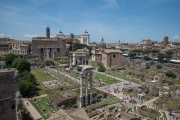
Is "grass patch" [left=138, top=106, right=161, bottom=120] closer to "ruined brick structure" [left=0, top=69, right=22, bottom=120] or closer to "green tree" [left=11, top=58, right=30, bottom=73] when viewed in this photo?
"ruined brick structure" [left=0, top=69, right=22, bottom=120]

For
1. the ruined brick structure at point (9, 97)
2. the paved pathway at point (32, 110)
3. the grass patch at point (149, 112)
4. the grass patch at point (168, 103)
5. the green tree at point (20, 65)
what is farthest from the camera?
the green tree at point (20, 65)

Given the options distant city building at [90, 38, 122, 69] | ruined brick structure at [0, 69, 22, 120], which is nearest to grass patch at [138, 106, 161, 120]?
ruined brick structure at [0, 69, 22, 120]

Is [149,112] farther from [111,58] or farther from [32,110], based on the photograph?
[111,58]

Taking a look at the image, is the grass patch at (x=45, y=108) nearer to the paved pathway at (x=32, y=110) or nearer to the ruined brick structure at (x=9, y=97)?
the paved pathway at (x=32, y=110)

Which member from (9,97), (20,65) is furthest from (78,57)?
(9,97)

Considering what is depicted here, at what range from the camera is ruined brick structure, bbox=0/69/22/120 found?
17625mm

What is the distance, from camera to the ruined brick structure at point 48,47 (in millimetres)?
90806

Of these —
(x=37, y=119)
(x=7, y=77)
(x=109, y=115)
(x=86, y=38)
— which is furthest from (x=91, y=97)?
(x=86, y=38)

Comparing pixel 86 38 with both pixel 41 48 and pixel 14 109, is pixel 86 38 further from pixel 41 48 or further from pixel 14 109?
pixel 14 109

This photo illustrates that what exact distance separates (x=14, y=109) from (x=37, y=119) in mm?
6283

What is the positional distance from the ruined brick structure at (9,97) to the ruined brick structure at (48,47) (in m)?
69.6

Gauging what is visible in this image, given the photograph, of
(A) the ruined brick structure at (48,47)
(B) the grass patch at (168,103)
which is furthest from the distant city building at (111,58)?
(B) the grass patch at (168,103)

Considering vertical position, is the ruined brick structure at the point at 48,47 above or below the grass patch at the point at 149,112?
above

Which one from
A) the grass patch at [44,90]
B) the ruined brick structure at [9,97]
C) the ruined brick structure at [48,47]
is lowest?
the grass patch at [44,90]
